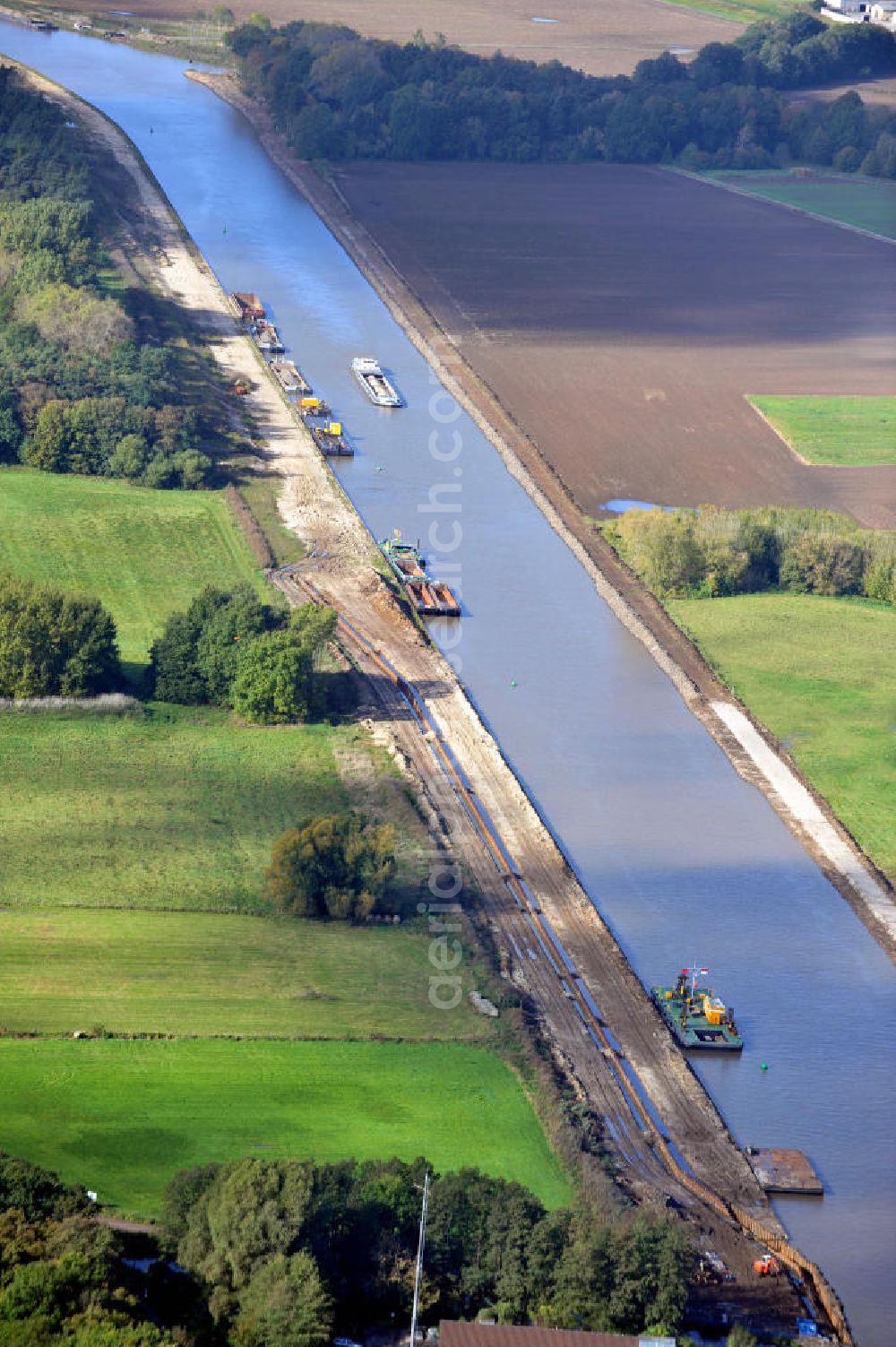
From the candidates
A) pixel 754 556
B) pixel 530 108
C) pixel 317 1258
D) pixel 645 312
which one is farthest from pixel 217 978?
pixel 530 108

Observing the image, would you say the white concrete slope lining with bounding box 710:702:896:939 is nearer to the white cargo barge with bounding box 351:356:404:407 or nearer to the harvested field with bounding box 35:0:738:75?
the white cargo barge with bounding box 351:356:404:407

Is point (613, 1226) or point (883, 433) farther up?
point (613, 1226)

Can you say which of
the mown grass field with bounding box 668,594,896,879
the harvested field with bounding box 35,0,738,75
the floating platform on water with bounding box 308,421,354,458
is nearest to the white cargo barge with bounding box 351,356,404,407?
the floating platform on water with bounding box 308,421,354,458

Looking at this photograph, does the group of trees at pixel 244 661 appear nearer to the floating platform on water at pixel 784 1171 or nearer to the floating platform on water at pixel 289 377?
the floating platform on water at pixel 784 1171

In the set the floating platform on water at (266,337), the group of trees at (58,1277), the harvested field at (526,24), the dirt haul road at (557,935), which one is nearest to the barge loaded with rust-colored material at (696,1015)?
the dirt haul road at (557,935)

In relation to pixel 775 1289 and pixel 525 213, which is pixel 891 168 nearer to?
pixel 525 213

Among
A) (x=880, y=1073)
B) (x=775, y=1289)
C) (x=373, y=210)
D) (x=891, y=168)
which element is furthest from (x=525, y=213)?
(x=775, y=1289)
